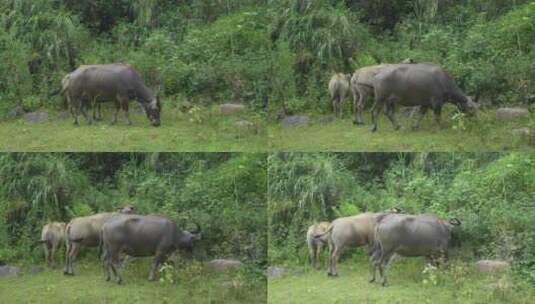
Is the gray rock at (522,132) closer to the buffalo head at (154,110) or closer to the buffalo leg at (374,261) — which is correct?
the buffalo leg at (374,261)

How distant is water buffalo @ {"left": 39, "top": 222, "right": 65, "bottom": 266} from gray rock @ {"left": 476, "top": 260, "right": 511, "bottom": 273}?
5.86 meters

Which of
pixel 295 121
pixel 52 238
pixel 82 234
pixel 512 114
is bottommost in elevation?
pixel 52 238

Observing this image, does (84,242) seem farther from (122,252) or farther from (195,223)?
(195,223)

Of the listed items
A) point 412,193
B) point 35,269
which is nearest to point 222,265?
point 35,269

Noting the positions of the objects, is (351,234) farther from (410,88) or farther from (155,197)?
(155,197)

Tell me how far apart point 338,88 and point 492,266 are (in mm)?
3380

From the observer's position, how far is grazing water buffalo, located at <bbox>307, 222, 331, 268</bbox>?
38.4 ft

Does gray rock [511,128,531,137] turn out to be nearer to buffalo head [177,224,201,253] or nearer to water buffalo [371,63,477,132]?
water buffalo [371,63,477,132]

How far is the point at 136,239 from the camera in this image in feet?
36.4

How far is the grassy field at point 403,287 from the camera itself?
10.4m

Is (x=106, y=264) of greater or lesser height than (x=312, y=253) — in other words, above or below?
above

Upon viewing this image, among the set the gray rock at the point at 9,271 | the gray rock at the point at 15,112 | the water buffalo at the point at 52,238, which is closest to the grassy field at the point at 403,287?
the water buffalo at the point at 52,238

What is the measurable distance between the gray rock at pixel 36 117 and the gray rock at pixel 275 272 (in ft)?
13.6

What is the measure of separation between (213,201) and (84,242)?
76.3 inches
